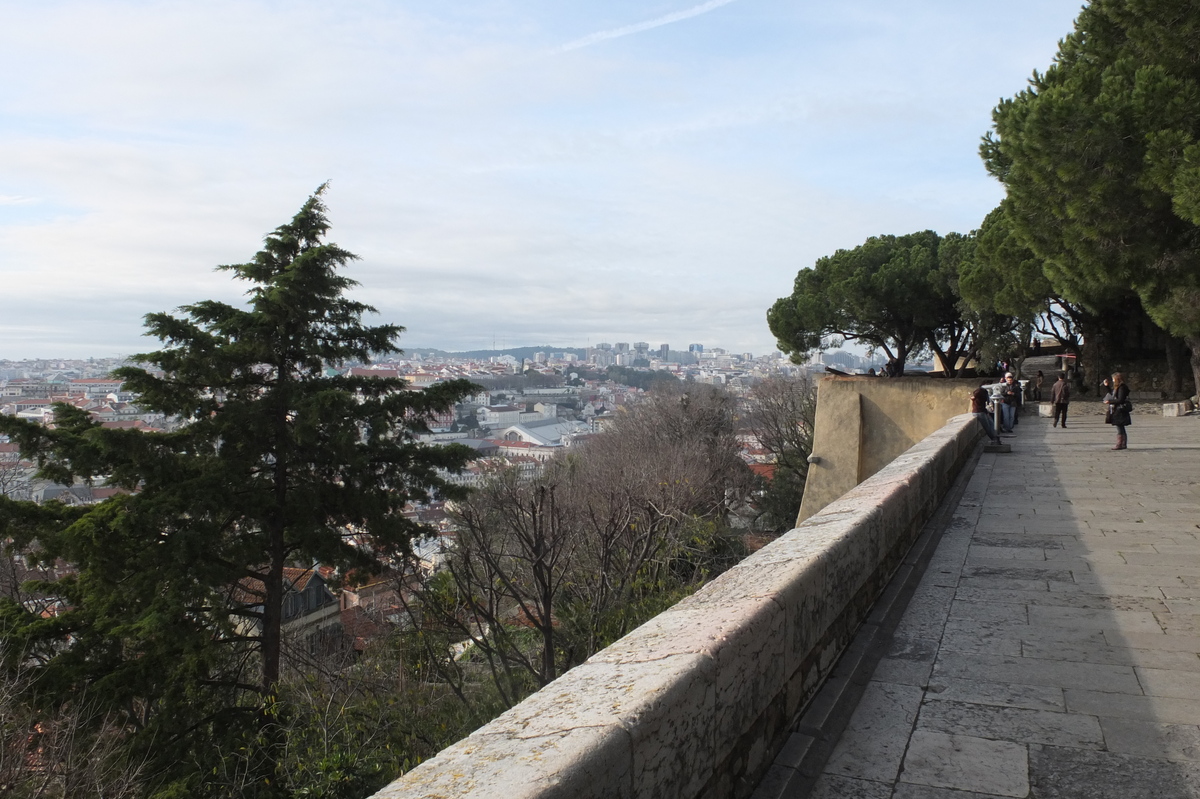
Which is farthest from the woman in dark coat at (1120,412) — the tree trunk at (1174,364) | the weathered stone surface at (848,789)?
the tree trunk at (1174,364)

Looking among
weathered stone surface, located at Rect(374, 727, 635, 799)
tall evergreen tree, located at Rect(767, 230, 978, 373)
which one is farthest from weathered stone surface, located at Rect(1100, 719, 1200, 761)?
tall evergreen tree, located at Rect(767, 230, 978, 373)

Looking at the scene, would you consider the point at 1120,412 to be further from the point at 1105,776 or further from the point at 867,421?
the point at 1105,776

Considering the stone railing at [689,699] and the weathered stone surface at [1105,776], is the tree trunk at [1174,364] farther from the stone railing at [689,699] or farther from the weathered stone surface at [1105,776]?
the weathered stone surface at [1105,776]

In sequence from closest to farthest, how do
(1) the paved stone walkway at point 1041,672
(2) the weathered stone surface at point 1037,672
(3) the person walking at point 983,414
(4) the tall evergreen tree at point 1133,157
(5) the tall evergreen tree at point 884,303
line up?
1. (1) the paved stone walkway at point 1041,672
2. (2) the weathered stone surface at point 1037,672
3. (4) the tall evergreen tree at point 1133,157
4. (3) the person walking at point 983,414
5. (5) the tall evergreen tree at point 884,303

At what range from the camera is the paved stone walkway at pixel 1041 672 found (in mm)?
2176

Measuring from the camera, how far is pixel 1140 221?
9.01 meters

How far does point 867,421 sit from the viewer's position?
757 inches

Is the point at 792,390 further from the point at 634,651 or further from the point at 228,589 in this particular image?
the point at 634,651

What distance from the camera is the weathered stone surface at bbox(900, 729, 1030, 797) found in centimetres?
212

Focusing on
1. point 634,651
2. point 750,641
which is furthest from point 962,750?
point 634,651

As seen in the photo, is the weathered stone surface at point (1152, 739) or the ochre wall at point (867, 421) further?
the ochre wall at point (867, 421)

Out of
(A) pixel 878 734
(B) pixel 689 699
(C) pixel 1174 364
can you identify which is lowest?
(A) pixel 878 734

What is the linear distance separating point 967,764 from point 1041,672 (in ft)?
2.94

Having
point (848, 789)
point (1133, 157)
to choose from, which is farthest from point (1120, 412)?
point (848, 789)
